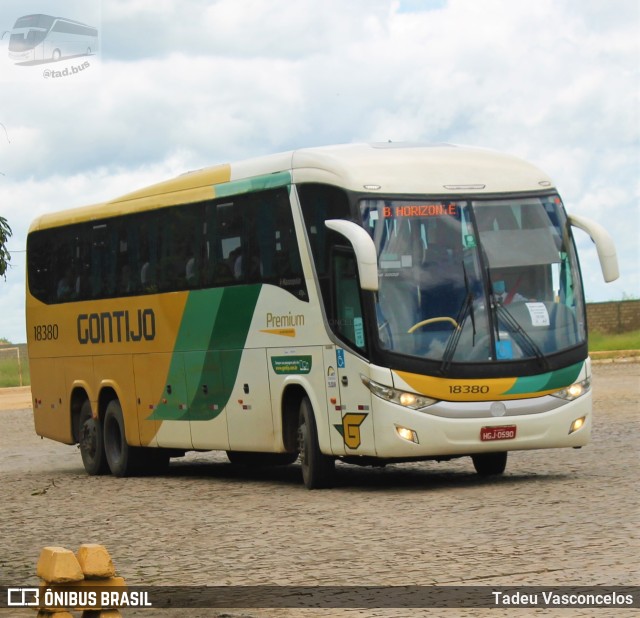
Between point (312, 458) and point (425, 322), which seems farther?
point (312, 458)

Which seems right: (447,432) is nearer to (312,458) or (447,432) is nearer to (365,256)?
(312,458)

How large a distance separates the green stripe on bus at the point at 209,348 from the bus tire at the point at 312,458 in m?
1.85

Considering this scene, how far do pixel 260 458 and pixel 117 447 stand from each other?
249cm

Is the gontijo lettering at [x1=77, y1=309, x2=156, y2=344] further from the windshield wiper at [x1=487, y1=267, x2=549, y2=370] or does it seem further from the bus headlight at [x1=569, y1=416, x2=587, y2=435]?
the bus headlight at [x1=569, y1=416, x2=587, y2=435]

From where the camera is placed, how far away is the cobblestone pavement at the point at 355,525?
10.9m

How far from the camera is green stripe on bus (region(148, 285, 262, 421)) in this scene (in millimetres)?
19531

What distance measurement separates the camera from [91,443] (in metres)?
23.7

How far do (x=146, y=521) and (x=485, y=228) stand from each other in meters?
4.81

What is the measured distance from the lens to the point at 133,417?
886 inches

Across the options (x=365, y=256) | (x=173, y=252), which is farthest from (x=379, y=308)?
(x=173, y=252)

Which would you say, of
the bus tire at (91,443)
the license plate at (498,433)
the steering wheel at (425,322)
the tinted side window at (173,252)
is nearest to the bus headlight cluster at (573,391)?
the license plate at (498,433)

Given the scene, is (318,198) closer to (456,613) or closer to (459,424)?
(459,424)

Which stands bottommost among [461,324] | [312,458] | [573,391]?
[312,458]

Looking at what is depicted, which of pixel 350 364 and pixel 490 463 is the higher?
pixel 350 364
